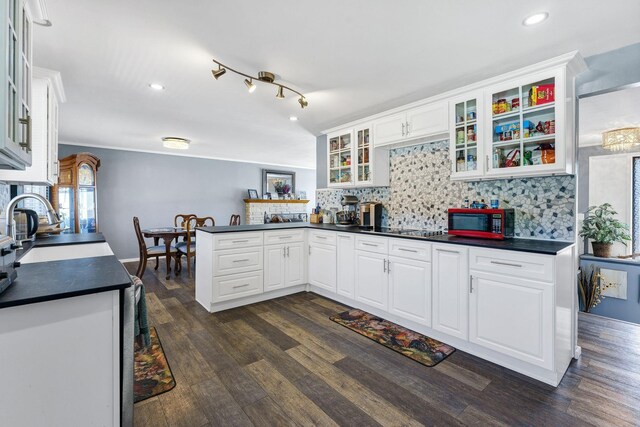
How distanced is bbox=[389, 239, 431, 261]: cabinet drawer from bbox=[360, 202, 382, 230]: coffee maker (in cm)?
74

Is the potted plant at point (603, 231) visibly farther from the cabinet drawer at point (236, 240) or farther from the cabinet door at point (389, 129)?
the cabinet drawer at point (236, 240)

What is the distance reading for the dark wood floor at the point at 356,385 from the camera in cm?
166


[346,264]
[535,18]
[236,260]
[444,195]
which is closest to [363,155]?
[444,195]

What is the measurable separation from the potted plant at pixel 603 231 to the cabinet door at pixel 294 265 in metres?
3.63

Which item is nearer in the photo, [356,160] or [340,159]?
[356,160]

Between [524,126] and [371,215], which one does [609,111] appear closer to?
[524,126]

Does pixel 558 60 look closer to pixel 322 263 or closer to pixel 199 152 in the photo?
pixel 322 263

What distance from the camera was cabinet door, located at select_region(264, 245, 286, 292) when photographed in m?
3.57

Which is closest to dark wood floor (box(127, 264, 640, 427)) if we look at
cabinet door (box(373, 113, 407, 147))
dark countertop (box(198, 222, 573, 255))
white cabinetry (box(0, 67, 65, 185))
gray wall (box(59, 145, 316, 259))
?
dark countertop (box(198, 222, 573, 255))

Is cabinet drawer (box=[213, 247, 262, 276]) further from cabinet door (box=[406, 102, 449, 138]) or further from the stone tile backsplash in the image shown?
cabinet door (box=[406, 102, 449, 138])

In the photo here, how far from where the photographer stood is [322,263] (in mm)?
3707

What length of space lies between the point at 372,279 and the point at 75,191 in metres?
5.06

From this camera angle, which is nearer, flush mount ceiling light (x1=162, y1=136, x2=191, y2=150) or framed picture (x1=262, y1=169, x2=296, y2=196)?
flush mount ceiling light (x1=162, y1=136, x2=191, y2=150)

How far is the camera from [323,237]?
12.1ft
